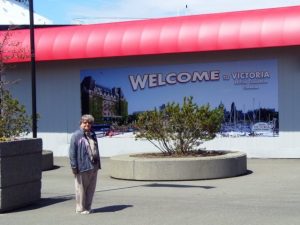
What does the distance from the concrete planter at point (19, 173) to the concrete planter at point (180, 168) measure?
3.52 metres

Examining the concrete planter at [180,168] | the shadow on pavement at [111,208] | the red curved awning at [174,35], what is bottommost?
the shadow on pavement at [111,208]

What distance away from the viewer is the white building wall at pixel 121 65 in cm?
1900

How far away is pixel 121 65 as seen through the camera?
21.5 meters

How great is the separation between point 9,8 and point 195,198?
2602 centimetres

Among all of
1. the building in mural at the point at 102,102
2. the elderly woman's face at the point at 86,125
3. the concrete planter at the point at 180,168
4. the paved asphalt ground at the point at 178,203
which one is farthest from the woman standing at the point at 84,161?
the building in mural at the point at 102,102

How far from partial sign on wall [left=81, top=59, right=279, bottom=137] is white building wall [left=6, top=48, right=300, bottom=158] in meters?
0.23

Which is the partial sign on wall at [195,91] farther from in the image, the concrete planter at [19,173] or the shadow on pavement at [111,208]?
the concrete planter at [19,173]

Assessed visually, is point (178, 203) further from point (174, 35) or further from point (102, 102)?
point (102, 102)

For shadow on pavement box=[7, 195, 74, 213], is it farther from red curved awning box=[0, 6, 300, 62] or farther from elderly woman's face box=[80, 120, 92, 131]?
red curved awning box=[0, 6, 300, 62]

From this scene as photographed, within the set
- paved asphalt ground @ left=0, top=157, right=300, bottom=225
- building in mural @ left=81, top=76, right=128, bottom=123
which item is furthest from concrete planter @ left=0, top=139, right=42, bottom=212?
building in mural @ left=81, top=76, right=128, bottom=123

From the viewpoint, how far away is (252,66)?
1958 centimetres

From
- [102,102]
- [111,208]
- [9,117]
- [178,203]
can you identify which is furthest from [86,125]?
[102,102]

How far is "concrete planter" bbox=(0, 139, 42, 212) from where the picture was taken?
1003 cm

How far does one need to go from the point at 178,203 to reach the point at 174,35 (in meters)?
9.60
